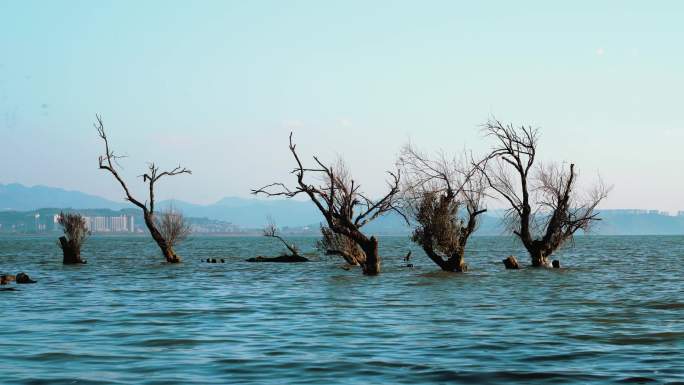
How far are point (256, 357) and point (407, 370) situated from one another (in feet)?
→ 9.82

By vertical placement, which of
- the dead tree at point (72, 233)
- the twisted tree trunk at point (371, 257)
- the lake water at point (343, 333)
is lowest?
the lake water at point (343, 333)

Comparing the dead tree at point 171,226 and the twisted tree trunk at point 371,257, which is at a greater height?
the dead tree at point 171,226

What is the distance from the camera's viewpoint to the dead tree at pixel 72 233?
55.6 meters

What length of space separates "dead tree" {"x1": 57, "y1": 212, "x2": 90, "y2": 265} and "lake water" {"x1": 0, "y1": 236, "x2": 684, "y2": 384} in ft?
66.6

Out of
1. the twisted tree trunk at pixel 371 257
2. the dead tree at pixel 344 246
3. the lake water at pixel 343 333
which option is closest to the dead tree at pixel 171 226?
the dead tree at pixel 344 246

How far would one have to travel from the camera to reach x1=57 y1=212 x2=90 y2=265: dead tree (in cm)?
5559

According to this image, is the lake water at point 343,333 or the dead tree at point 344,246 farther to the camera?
the dead tree at point 344,246

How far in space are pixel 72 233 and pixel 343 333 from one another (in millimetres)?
40279

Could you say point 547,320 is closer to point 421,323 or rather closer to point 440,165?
point 421,323

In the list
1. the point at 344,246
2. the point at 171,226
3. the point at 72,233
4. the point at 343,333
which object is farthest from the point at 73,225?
the point at 343,333

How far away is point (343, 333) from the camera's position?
20109 mm

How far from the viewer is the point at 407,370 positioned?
1488 centimetres

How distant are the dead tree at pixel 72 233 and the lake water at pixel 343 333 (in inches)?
799

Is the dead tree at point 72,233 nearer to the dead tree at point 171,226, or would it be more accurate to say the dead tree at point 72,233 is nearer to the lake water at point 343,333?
the dead tree at point 171,226
